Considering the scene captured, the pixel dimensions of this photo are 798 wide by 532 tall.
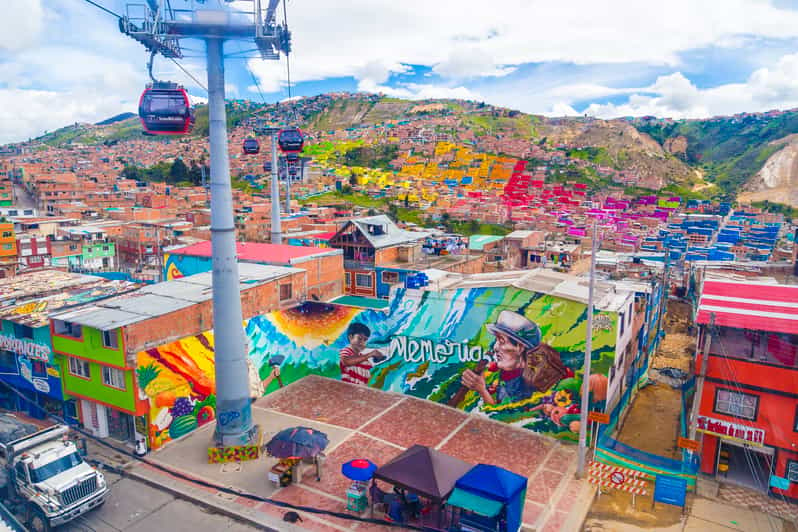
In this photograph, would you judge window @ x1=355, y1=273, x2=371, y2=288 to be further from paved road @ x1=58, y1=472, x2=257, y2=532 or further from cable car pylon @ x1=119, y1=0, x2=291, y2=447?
paved road @ x1=58, y1=472, x2=257, y2=532

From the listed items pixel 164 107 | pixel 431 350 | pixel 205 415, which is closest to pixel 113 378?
pixel 205 415

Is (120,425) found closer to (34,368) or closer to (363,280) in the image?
(34,368)

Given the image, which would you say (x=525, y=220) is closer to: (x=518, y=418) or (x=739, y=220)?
(x=739, y=220)

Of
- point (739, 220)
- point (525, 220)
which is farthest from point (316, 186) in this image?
point (739, 220)

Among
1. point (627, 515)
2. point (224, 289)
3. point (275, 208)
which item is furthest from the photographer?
point (275, 208)

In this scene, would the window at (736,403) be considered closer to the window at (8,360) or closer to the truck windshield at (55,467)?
the truck windshield at (55,467)

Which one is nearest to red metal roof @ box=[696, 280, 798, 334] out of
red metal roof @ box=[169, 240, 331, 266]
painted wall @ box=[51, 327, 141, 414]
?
painted wall @ box=[51, 327, 141, 414]
